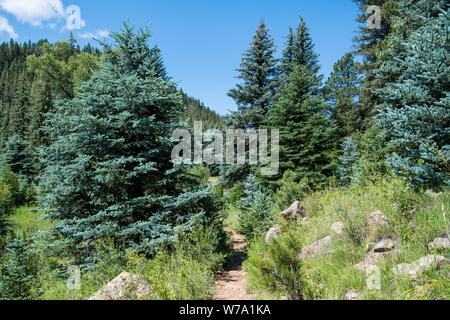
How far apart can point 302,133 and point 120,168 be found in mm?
9452

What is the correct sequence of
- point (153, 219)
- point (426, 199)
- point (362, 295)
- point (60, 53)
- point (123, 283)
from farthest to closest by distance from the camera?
point (60, 53) < point (153, 219) < point (426, 199) < point (123, 283) < point (362, 295)

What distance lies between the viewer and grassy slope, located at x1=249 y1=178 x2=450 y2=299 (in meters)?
2.55

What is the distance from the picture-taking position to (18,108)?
3678 centimetres

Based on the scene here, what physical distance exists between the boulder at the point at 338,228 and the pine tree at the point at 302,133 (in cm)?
627

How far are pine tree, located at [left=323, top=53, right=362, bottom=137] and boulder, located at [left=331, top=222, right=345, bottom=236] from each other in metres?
14.1

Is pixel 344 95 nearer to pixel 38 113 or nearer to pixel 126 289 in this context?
pixel 126 289

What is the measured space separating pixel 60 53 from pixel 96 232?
120ft

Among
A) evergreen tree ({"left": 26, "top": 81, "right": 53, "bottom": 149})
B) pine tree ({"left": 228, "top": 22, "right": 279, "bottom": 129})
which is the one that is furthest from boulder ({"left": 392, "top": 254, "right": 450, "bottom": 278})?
evergreen tree ({"left": 26, "top": 81, "right": 53, "bottom": 149})

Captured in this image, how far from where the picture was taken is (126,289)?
126 inches

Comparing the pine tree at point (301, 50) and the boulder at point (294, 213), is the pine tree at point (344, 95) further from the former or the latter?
the boulder at point (294, 213)

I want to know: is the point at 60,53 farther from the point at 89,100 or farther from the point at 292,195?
the point at 292,195

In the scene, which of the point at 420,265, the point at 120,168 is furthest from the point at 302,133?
the point at 420,265

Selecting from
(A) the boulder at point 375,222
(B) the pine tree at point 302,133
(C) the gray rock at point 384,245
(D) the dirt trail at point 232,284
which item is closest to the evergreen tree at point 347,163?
(B) the pine tree at point 302,133
